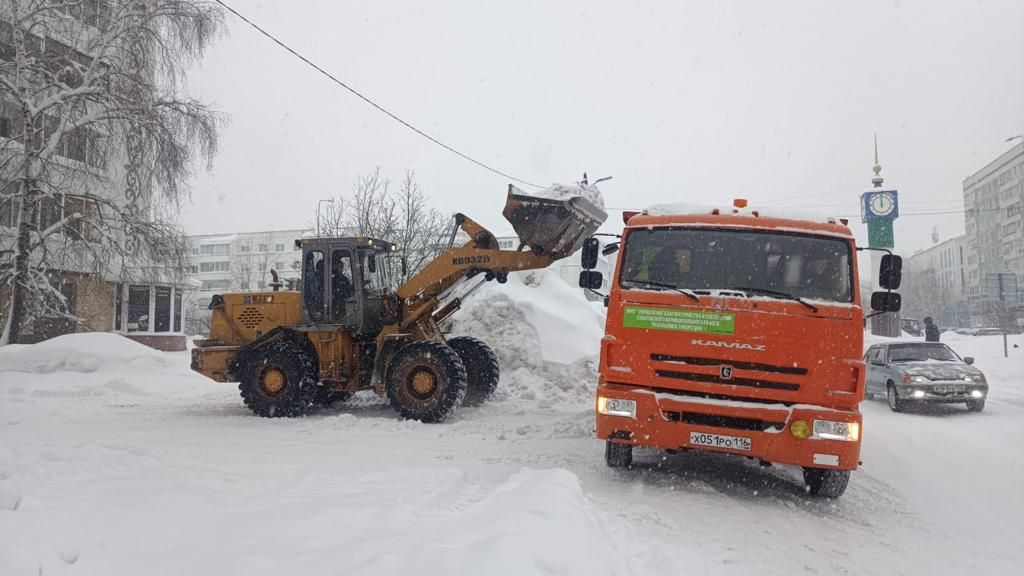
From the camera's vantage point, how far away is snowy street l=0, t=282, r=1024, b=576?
126 inches

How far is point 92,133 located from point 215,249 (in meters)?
84.6

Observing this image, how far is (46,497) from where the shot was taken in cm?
424

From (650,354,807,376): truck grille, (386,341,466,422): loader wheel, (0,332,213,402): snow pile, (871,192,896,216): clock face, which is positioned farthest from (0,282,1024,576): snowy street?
(871,192,896,216): clock face

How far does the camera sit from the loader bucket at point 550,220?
364 inches

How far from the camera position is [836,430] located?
539cm

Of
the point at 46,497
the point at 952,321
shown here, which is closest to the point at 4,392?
the point at 46,497

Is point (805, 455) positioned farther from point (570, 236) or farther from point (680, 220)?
point (570, 236)

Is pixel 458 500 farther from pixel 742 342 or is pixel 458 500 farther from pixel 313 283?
pixel 313 283

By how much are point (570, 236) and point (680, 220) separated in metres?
3.24

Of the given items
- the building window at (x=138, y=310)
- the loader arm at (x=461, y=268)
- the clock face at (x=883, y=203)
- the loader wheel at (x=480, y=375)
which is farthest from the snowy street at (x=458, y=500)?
the clock face at (x=883, y=203)

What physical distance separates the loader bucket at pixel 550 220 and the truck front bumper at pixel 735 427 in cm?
377

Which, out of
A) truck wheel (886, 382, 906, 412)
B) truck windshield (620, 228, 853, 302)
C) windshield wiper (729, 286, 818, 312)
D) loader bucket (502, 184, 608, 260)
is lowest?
truck wheel (886, 382, 906, 412)

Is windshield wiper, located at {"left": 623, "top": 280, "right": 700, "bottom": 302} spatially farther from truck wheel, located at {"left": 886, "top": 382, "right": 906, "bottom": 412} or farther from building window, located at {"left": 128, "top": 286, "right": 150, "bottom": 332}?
building window, located at {"left": 128, "top": 286, "right": 150, "bottom": 332}

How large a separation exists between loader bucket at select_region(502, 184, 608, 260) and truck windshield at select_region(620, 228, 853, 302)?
2.94 metres
